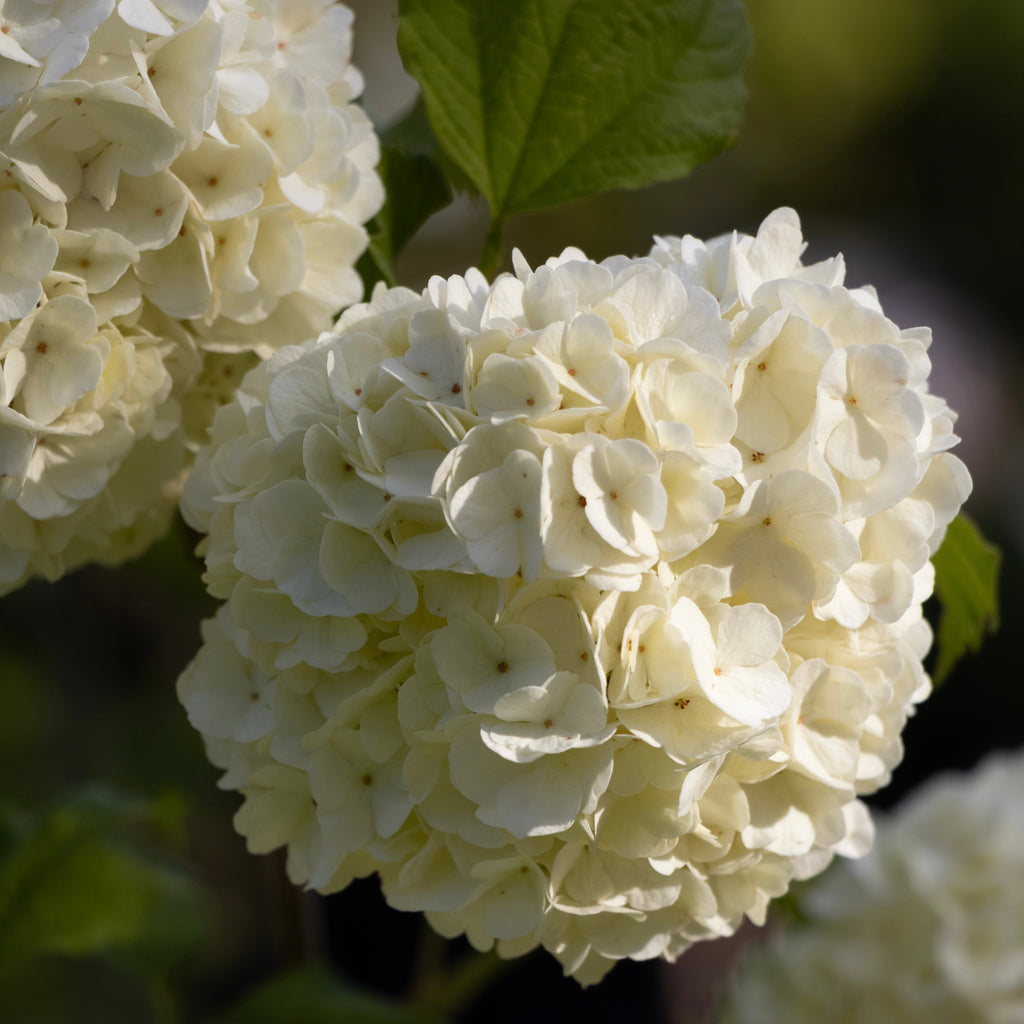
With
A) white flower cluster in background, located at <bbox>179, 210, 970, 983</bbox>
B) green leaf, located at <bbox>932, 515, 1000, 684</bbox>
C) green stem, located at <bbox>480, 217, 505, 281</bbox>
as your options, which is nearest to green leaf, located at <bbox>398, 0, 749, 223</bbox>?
green stem, located at <bbox>480, 217, 505, 281</bbox>

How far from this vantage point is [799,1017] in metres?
0.90

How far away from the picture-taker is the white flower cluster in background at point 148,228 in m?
0.47

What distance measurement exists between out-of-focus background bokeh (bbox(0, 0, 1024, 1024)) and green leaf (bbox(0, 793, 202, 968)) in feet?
0.11

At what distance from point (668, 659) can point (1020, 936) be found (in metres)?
0.60

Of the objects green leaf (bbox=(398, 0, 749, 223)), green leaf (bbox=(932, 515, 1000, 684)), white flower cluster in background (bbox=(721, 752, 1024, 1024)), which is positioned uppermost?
green leaf (bbox=(398, 0, 749, 223))

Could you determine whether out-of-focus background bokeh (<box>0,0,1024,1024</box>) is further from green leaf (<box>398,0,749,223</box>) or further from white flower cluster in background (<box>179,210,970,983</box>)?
white flower cluster in background (<box>179,210,970,983</box>)

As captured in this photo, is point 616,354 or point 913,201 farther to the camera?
point 913,201

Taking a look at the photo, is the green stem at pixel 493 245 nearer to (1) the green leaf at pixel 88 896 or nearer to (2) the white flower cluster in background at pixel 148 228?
(2) the white flower cluster in background at pixel 148 228

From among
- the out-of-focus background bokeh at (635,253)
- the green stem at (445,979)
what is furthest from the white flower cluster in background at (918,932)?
the out-of-focus background bokeh at (635,253)

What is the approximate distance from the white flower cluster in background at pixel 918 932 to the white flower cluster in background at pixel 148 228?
0.63 m

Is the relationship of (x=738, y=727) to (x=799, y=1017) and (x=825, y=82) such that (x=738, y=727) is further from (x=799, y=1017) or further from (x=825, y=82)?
(x=825, y=82)

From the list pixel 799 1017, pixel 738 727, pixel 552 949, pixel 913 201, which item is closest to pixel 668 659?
pixel 738 727

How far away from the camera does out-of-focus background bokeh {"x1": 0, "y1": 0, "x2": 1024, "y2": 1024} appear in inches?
59.5

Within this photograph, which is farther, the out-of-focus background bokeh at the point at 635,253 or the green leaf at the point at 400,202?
the out-of-focus background bokeh at the point at 635,253
